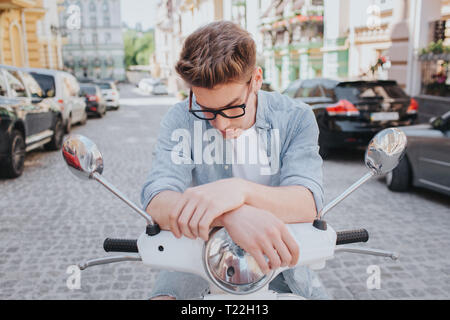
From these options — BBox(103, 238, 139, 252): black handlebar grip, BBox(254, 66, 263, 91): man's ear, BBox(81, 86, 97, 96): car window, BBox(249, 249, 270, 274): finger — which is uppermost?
BBox(254, 66, 263, 91): man's ear

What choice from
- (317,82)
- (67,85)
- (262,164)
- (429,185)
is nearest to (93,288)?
(262,164)

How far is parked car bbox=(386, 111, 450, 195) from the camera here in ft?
19.8

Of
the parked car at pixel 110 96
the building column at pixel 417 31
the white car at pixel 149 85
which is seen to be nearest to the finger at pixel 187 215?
the building column at pixel 417 31

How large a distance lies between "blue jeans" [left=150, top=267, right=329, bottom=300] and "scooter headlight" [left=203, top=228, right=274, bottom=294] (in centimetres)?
37

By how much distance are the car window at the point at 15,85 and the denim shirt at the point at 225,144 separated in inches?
300

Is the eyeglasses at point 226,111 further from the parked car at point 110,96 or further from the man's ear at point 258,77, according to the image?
the parked car at point 110,96

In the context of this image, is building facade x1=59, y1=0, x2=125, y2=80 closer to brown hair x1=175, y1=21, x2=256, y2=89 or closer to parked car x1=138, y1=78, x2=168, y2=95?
parked car x1=138, y1=78, x2=168, y2=95

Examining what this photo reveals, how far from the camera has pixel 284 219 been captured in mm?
1384

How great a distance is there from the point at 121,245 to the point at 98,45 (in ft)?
304

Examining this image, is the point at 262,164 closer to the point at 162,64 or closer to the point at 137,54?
the point at 162,64

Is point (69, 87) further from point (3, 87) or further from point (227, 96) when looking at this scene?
point (227, 96)

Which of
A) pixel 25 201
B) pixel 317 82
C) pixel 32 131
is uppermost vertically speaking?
pixel 317 82

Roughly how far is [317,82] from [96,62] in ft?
290

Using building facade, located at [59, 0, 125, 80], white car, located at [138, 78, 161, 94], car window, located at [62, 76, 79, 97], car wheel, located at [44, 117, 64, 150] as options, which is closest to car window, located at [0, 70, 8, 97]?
car wheel, located at [44, 117, 64, 150]
